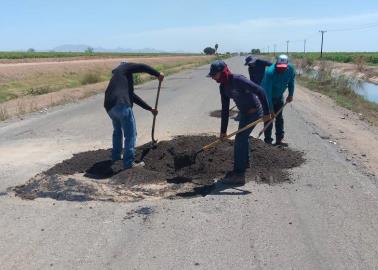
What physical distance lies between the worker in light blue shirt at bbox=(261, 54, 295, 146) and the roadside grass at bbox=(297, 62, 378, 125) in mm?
5526

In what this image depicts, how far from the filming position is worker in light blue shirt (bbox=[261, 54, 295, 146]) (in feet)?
30.1

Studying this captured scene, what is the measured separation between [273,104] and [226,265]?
577 centimetres

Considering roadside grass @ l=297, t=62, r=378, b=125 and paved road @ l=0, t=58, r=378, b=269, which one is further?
roadside grass @ l=297, t=62, r=378, b=125

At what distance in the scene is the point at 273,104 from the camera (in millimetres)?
9609

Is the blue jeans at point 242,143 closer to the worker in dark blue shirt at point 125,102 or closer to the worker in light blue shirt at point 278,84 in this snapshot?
the worker in dark blue shirt at point 125,102

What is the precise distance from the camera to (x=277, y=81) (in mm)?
9391

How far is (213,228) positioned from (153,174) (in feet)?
7.14

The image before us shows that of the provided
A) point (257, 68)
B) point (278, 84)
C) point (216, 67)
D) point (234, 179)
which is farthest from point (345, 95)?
point (216, 67)

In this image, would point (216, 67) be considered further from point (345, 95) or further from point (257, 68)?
point (345, 95)

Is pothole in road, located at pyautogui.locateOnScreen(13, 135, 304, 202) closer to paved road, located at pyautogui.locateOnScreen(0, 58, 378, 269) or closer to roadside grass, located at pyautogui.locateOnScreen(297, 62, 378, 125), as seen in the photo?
paved road, located at pyautogui.locateOnScreen(0, 58, 378, 269)

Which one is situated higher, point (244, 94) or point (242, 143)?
point (244, 94)

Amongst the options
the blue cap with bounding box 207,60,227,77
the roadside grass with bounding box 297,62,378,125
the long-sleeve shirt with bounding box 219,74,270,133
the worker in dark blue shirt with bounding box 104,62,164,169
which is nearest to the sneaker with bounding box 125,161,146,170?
the worker in dark blue shirt with bounding box 104,62,164,169

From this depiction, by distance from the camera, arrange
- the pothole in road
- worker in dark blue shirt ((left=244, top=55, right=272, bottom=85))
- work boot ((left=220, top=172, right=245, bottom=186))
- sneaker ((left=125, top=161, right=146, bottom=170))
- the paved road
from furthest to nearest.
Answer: worker in dark blue shirt ((left=244, top=55, right=272, bottom=85)) → sneaker ((left=125, top=161, right=146, bottom=170)) → work boot ((left=220, top=172, right=245, bottom=186)) → the pothole in road → the paved road

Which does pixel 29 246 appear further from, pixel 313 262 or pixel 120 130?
pixel 120 130
